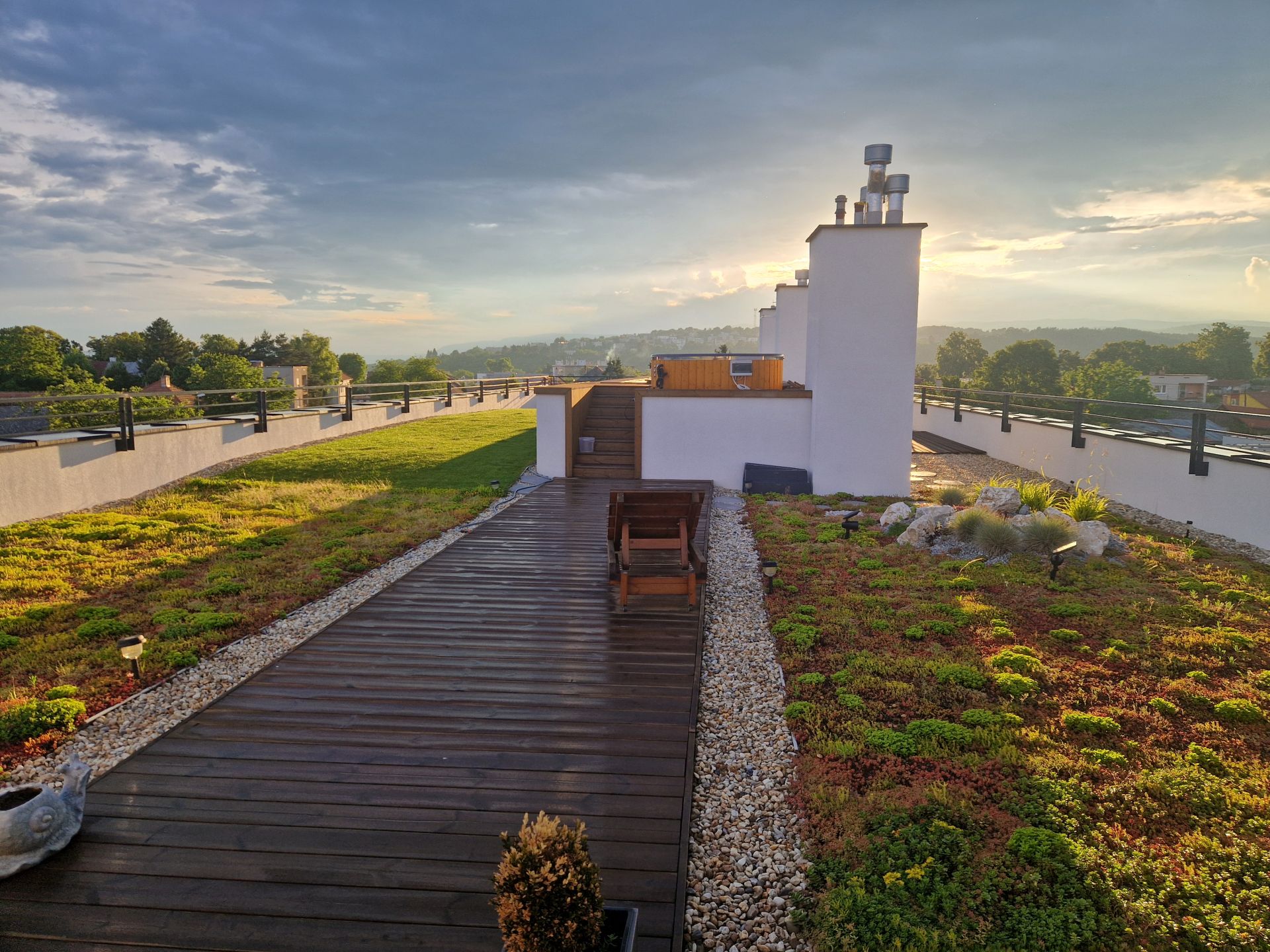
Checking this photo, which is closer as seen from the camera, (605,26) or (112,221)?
(605,26)

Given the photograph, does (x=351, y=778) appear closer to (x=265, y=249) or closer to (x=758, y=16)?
(x=758, y=16)

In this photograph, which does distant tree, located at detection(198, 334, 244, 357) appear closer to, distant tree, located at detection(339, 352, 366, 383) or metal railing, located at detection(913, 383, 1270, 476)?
distant tree, located at detection(339, 352, 366, 383)

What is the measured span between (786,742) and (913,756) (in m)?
0.76

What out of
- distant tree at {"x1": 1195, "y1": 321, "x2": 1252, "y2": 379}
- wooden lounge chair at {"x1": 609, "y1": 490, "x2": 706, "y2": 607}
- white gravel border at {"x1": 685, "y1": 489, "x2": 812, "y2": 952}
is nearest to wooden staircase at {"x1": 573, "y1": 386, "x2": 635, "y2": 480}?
wooden lounge chair at {"x1": 609, "y1": 490, "x2": 706, "y2": 607}

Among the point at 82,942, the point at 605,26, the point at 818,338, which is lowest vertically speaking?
the point at 82,942

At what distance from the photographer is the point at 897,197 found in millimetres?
11453

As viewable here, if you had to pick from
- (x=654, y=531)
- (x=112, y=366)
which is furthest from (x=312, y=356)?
(x=654, y=531)

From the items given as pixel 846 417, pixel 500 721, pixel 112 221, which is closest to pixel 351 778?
pixel 500 721

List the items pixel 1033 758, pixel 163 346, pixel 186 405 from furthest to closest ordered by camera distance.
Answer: pixel 163 346
pixel 186 405
pixel 1033 758

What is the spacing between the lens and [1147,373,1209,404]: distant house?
75.7 m

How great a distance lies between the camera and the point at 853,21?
1248 centimetres

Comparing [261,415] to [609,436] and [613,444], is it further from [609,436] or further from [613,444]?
[613,444]

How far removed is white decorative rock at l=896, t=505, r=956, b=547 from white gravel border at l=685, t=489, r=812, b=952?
349 cm

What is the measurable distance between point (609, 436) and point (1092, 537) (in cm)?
893
